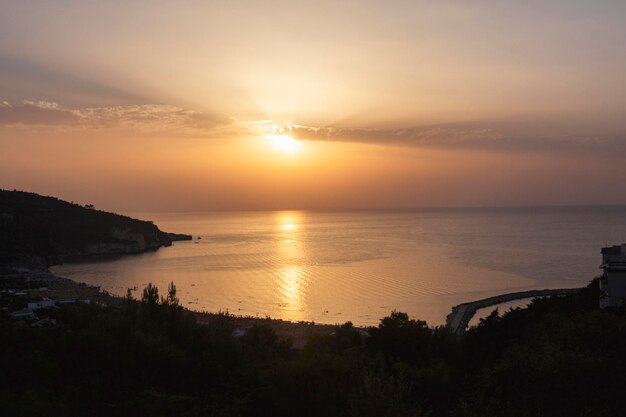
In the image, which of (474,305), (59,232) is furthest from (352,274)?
(59,232)

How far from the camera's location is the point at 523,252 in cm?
8200

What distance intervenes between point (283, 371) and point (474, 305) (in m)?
32.8

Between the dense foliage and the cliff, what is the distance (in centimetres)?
7204

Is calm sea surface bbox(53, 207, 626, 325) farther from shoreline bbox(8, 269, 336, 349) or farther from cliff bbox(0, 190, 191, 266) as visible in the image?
cliff bbox(0, 190, 191, 266)

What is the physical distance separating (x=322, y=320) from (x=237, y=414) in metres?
30.2

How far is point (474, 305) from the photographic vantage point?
135 ft

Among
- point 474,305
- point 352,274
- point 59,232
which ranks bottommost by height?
point 474,305

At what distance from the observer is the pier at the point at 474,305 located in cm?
3481

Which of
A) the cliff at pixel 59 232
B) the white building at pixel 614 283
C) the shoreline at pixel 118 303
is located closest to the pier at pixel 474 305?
the shoreline at pixel 118 303

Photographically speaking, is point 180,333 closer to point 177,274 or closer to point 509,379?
point 509,379

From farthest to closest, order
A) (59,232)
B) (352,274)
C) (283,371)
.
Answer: (59,232) < (352,274) < (283,371)

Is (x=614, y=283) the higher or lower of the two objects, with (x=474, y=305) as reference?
higher

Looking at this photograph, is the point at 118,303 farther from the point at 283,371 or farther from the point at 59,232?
the point at 59,232

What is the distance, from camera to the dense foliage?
30.2ft
